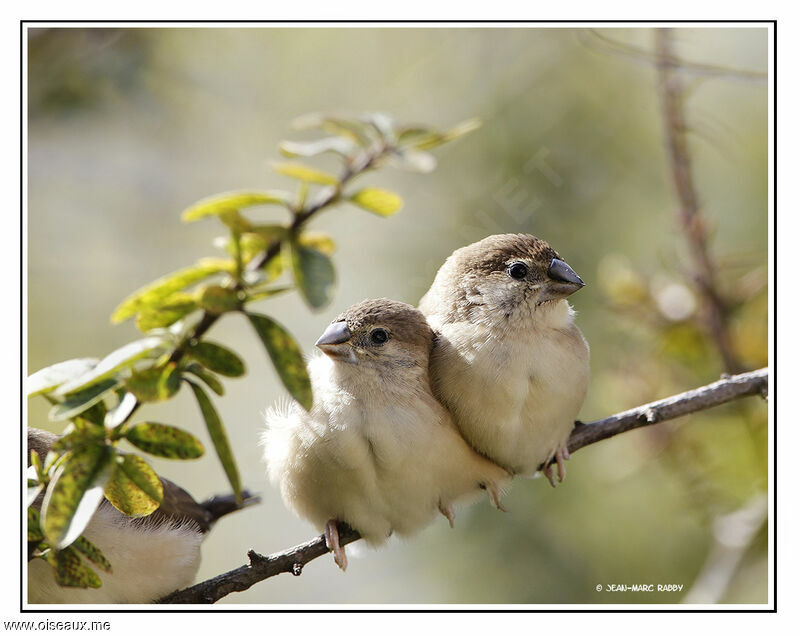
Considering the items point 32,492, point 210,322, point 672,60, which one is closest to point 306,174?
point 210,322

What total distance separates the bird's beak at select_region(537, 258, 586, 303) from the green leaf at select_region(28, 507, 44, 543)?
4.90 ft

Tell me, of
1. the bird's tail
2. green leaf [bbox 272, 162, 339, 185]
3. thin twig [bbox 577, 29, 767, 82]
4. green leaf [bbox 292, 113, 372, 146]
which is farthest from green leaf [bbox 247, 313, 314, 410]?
thin twig [bbox 577, 29, 767, 82]

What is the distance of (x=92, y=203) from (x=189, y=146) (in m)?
0.51

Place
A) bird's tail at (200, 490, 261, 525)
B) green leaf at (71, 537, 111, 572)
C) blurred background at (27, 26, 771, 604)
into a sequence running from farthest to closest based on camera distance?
1. blurred background at (27, 26, 771, 604)
2. bird's tail at (200, 490, 261, 525)
3. green leaf at (71, 537, 111, 572)

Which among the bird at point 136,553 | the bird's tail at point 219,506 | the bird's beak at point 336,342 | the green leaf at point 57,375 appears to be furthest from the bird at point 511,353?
the green leaf at point 57,375

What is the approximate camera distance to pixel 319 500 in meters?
2.40

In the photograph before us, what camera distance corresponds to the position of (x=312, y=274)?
1324 millimetres

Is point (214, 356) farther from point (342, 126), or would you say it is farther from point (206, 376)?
point (342, 126)

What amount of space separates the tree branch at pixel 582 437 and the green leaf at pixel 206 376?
79 centimetres

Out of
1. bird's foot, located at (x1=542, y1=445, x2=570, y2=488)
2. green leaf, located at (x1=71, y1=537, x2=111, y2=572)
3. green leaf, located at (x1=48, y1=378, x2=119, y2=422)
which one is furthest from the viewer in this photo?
bird's foot, located at (x1=542, y1=445, x2=570, y2=488)

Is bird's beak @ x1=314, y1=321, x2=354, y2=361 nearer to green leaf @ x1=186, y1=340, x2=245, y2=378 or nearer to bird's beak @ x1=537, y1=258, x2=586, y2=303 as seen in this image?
bird's beak @ x1=537, y1=258, x2=586, y2=303

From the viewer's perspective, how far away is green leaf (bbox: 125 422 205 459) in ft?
5.09

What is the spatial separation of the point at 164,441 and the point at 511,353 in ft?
3.81
